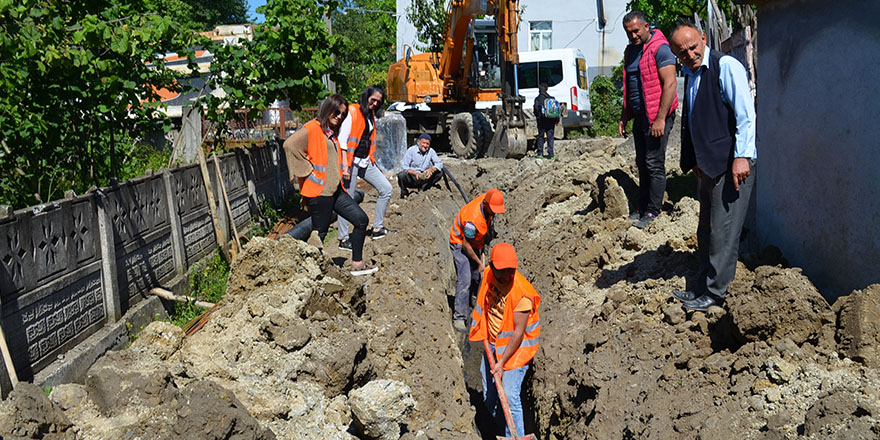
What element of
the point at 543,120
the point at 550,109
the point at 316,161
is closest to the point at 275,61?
the point at 316,161

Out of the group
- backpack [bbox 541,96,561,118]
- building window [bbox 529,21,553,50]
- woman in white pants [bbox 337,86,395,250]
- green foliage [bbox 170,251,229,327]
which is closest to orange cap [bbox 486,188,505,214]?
woman in white pants [bbox 337,86,395,250]

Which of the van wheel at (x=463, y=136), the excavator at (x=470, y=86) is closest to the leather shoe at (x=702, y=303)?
the excavator at (x=470, y=86)

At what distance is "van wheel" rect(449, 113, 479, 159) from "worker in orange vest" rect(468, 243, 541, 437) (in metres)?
10.8

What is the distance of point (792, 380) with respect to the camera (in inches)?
151

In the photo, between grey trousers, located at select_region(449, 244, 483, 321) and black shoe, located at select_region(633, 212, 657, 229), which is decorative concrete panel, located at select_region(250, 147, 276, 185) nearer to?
grey trousers, located at select_region(449, 244, 483, 321)

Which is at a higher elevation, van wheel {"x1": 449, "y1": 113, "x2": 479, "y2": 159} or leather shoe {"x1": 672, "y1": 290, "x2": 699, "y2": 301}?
van wheel {"x1": 449, "y1": 113, "x2": 479, "y2": 159}

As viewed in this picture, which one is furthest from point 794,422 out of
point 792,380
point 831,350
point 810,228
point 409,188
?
point 409,188

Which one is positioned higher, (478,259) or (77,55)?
(77,55)

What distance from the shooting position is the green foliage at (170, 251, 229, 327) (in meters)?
6.26

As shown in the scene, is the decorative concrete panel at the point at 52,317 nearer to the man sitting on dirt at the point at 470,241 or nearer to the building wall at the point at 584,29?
the man sitting on dirt at the point at 470,241

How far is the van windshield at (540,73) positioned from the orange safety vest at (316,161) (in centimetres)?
1439

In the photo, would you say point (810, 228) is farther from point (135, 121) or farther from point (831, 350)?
point (135, 121)

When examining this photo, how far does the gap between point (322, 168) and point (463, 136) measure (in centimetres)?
1047

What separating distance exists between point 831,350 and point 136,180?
5.28 meters
